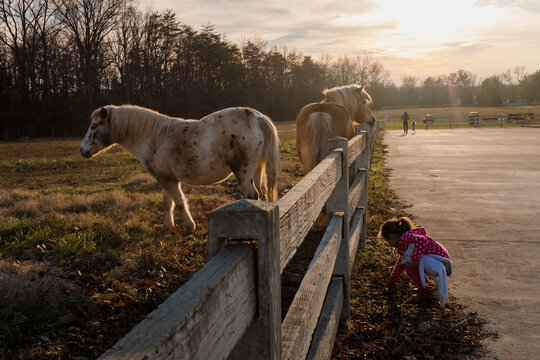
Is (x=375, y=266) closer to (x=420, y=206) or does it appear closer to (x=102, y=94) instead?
(x=420, y=206)

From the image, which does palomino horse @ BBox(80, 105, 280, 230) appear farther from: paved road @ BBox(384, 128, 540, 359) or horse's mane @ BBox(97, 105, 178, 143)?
paved road @ BBox(384, 128, 540, 359)

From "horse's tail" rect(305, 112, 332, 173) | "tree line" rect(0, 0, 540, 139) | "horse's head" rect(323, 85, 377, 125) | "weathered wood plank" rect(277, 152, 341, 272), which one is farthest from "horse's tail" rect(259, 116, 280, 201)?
"tree line" rect(0, 0, 540, 139)

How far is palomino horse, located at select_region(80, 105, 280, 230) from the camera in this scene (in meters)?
5.91

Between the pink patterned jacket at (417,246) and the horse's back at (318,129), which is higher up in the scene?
the horse's back at (318,129)

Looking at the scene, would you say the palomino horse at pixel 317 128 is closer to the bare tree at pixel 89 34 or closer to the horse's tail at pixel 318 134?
the horse's tail at pixel 318 134

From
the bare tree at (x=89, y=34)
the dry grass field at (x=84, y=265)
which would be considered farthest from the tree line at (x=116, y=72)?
the dry grass field at (x=84, y=265)

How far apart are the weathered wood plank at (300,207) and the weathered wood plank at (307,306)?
323mm

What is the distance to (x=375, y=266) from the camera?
4.93 m

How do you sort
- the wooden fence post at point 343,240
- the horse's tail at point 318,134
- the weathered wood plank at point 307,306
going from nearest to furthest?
1. the weathered wood plank at point 307,306
2. the wooden fence post at point 343,240
3. the horse's tail at point 318,134

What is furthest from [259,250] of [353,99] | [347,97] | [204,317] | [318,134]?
[353,99]

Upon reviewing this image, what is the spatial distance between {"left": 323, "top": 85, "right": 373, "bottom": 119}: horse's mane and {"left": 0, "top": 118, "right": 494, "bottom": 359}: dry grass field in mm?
2294

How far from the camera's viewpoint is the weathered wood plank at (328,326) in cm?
256

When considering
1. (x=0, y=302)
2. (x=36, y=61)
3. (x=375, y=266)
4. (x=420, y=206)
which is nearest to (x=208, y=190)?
(x=420, y=206)

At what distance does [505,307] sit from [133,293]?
130 inches
